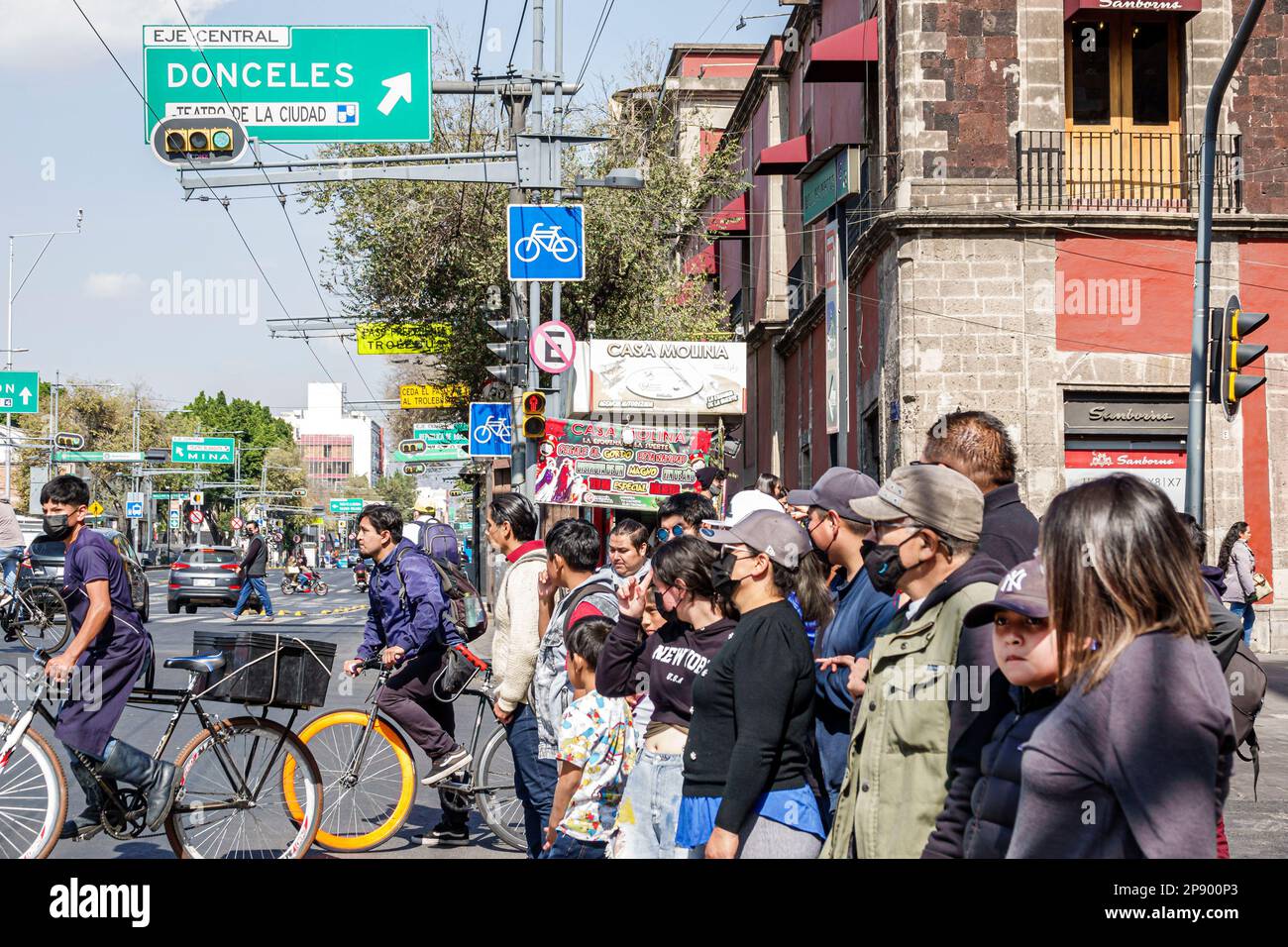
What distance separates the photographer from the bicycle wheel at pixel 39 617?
18308mm

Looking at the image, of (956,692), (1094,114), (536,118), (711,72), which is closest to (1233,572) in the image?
(1094,114)

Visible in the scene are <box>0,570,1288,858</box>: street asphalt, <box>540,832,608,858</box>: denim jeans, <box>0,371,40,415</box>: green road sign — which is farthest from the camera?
<box>0,371,40,415</box>: green road sign

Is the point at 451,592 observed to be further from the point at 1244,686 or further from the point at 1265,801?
the point at 1265,801

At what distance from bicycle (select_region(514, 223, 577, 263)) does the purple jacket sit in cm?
1011

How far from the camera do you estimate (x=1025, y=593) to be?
2863 mm

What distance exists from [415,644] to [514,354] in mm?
12010

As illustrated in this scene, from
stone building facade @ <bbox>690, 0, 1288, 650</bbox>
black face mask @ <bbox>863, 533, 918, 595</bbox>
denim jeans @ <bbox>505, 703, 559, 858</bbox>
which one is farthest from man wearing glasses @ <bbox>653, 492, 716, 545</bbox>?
stone building facade @ <bbox>690, 0, 1288, 650</bbox>

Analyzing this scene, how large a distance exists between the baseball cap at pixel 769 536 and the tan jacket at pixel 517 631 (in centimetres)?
259

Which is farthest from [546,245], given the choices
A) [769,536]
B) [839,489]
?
[769,536]

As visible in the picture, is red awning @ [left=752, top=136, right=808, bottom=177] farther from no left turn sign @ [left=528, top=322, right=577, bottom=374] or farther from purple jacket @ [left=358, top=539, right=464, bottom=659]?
purple jacket @ [left=358, top=539, right=464, bottom=659]

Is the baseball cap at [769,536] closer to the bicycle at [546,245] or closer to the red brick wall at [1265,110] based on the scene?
the bicycle at [546,245]

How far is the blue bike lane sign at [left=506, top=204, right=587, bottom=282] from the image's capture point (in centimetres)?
1778
